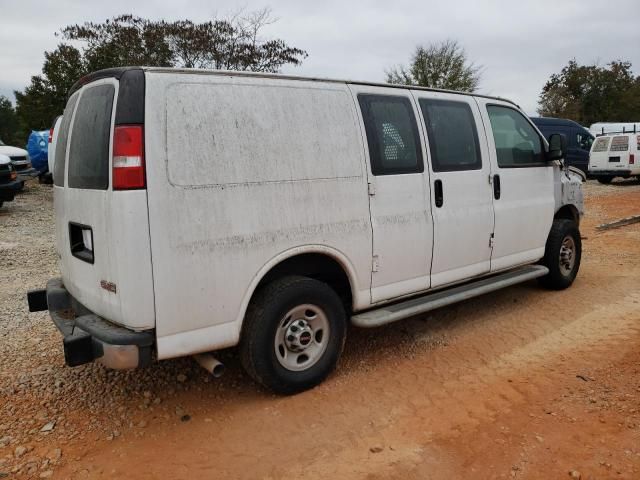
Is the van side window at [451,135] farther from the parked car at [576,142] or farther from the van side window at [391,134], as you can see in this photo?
the parked car at [576,142]

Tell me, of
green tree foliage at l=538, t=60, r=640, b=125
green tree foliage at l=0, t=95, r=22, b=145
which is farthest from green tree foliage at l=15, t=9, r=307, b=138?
green tree foliage at l=538, t=60, r=640, b=125

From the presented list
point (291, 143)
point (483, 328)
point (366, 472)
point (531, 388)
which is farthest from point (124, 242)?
point (483, 328)

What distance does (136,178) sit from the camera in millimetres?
2924

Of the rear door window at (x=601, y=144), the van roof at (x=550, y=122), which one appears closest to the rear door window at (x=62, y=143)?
the van roof at (x=550, y=122)

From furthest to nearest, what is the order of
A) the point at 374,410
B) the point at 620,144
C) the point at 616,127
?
the point at 616,127 < the point at 620,144 < the point at 374,410

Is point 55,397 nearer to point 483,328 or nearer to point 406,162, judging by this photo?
point 406,162

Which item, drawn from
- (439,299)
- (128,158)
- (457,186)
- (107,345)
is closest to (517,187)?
(457,186)

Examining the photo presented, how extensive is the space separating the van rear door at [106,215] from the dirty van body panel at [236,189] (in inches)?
3.0

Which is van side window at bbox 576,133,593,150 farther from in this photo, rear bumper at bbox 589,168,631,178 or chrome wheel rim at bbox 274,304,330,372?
chrome wheel rim at bbox 274,304,330,372

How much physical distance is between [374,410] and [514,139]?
3153mm

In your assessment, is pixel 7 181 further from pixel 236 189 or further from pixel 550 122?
pixel 550 122

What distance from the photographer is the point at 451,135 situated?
459cm

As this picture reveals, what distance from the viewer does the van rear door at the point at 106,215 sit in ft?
9.64

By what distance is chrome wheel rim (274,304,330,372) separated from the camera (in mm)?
3613
